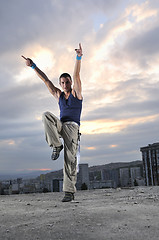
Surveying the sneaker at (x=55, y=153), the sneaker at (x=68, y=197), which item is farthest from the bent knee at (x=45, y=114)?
the sneaker at (x=68, y=197)

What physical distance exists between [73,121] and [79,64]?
4.10 feet

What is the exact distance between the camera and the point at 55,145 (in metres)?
5.33

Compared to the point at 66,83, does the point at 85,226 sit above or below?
below

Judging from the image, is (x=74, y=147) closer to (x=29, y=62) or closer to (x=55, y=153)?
(x=55, y=153)

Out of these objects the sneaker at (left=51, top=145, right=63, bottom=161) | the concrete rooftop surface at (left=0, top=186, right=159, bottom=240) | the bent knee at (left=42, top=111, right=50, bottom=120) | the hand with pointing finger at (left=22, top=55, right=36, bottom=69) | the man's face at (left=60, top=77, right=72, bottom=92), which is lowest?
the concrete rooftop surface at (left=0, top=186, right=159, bottom=240)

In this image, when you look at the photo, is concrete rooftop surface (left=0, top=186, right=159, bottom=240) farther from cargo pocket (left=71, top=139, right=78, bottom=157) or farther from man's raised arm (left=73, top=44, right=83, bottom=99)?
man's raised arm (left=73, top=44, right=83, bottom=99)

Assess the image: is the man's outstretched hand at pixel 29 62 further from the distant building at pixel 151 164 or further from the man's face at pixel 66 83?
the distant building at pixel 151 164

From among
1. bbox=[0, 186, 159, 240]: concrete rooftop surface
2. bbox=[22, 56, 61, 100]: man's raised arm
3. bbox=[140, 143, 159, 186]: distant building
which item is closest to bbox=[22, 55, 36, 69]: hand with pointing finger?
bbox=[22, 56, 61, 100]: man's raised arm

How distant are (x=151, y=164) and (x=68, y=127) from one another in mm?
36541

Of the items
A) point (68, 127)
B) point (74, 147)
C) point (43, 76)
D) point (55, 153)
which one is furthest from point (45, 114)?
point (43, 76)

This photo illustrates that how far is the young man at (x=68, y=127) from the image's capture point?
5.33 meters

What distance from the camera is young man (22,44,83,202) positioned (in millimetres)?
5332

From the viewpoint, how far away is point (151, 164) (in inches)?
1564

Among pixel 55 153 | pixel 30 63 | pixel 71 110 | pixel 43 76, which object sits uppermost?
pixel 30 63
